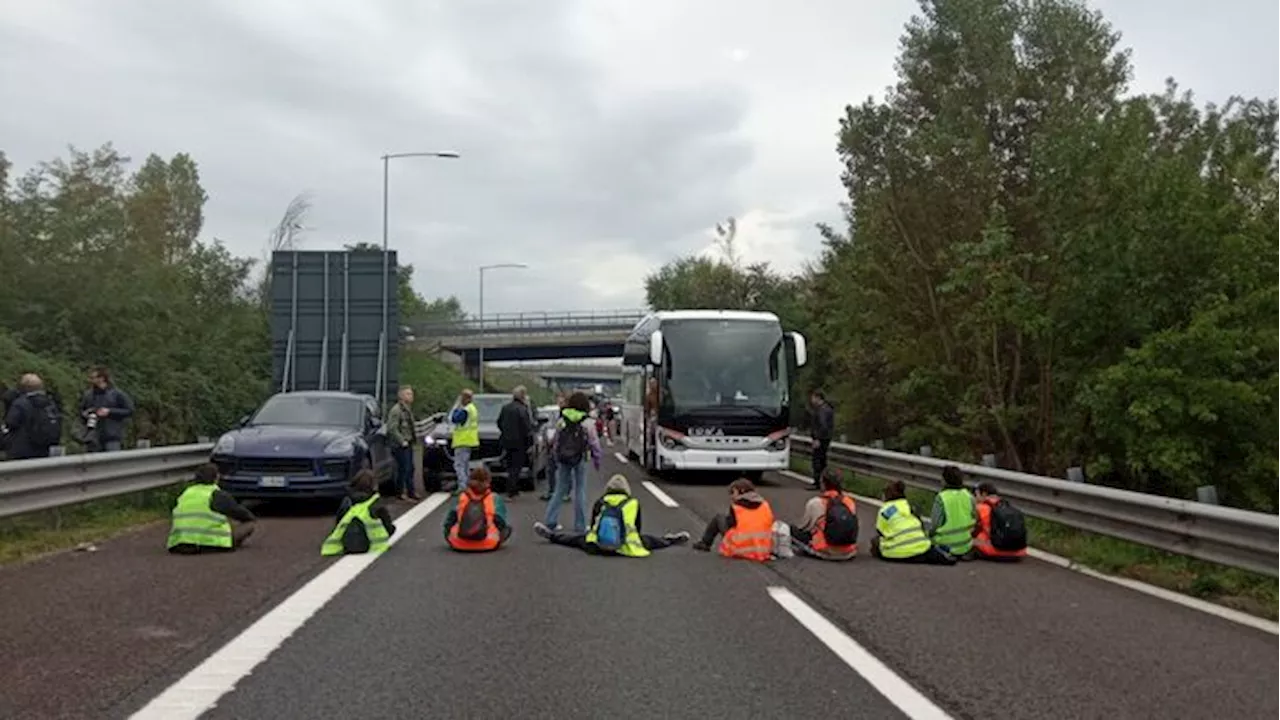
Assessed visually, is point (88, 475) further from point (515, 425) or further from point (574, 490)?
point (515, 425)

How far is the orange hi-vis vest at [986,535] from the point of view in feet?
37.7

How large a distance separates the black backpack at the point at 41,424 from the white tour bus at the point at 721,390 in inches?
427

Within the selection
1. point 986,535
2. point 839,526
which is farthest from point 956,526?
Result: point 839,526

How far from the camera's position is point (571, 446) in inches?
532

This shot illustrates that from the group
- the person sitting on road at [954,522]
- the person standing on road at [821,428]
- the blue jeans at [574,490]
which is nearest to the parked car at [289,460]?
the blue jeans at [574,490]

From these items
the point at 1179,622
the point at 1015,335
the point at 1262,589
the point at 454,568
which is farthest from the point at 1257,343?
the point at 454,568

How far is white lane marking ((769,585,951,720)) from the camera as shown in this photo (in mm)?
5770

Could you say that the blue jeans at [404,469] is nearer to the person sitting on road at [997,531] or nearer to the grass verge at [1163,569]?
the grass verge at [1163,569]

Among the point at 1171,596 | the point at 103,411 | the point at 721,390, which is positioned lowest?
the point at 1171,596

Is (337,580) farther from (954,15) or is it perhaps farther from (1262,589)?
(954,15)

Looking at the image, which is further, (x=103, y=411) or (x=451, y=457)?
(x=451, y=457)

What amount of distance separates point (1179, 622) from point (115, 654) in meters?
Result: 6.94

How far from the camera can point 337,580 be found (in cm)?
973

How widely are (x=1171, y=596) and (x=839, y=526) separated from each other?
2.94m
